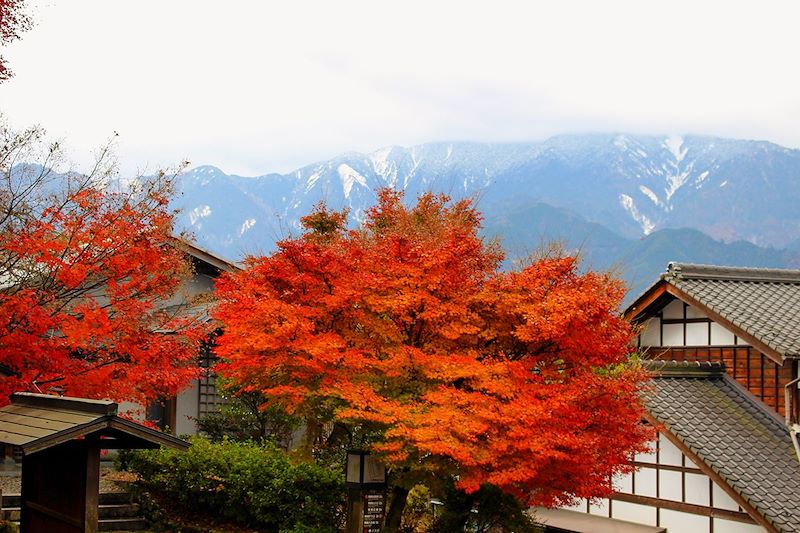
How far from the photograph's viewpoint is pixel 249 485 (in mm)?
17859

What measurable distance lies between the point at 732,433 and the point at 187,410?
14411mm

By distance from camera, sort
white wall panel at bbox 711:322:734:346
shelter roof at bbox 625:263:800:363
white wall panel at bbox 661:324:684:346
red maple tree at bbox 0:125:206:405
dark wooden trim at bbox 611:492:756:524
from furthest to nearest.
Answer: white wall panel at bbox 661:324:684:346 → white wall panel at bbox 711:322:734:346 → shelter roof at bbox 625:263:800:363 → dark wooden trim at bbox 611:492:756:524 → red maple tree at bbox 0:125:206:405

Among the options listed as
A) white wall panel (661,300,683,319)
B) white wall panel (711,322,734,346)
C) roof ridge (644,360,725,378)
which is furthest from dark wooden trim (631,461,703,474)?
white wall panel (661,300,683,319)

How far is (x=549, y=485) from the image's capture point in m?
14.0

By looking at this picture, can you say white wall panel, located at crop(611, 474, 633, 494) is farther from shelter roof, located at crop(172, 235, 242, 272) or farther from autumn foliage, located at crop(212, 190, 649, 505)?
shelter roof, located at crop(172, 235, 242, 272)

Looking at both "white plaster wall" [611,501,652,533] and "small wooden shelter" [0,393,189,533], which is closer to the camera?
"small wooden shelter" [0,393,189,533]

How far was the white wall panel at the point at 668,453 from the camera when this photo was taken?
1946 centimetres

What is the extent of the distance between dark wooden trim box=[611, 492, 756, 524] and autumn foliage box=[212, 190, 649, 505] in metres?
4.44

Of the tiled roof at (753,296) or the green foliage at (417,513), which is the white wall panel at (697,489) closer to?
the tiled roof at (753,296)

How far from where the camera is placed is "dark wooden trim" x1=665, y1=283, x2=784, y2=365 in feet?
65.9

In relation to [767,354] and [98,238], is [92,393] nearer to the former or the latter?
[98,238]

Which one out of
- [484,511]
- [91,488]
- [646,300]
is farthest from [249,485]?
[646,300]

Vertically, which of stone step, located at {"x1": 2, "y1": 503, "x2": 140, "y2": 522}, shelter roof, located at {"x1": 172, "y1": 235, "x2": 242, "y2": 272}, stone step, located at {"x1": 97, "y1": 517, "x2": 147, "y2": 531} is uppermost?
shelter roof, located at {"x1": 172, "y1": 235, "x2": 242, "y2": 272}

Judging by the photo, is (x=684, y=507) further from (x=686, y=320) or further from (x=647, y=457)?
(x=686, y=320)
